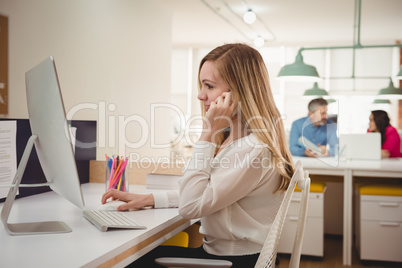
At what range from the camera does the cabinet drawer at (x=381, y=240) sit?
126 inches

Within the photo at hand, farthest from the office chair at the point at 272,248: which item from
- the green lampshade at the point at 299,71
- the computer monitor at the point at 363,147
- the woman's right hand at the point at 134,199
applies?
the computer monitor at the point at 363,147

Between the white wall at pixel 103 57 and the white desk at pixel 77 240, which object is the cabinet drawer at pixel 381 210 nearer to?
the white desk at pixel 77 240

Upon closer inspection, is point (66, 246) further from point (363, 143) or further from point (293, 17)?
point (293, 17)

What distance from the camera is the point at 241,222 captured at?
4.33ft

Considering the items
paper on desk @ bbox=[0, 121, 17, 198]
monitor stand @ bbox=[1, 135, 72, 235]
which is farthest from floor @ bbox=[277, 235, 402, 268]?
monitor stand @ bbox=[1, 135, 72, 235]

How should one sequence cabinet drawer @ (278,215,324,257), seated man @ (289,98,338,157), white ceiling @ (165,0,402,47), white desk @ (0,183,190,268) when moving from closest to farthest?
white desk @ (0,183,190,268) < cabinet drawer @ (278,215,324,257) < seated man @ (289,98,338,157) < white ceiling @ (165,0,402,47)

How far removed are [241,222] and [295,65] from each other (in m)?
2.91

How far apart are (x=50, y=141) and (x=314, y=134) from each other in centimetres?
405

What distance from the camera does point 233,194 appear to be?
49.9 inches

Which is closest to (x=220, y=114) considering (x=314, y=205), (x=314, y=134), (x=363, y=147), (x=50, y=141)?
(x=50, y=141)

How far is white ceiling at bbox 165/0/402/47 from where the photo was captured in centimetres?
568

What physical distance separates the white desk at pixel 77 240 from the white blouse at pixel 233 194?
0.14 meters

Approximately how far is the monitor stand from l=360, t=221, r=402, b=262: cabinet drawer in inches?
104

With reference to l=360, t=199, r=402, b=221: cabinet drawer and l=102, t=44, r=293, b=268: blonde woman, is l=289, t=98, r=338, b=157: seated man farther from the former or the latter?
l=102, t=44, r=293, b=268: blonde woman
